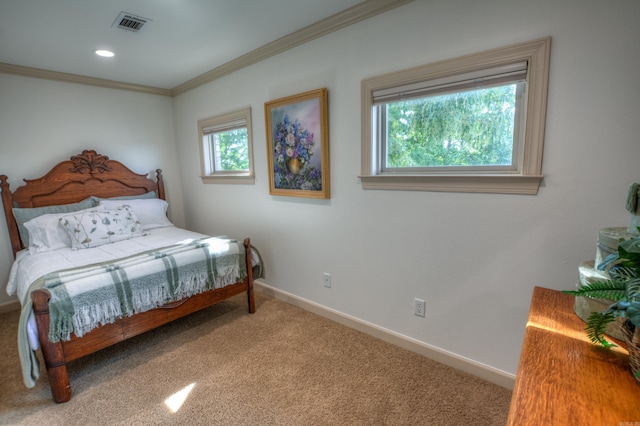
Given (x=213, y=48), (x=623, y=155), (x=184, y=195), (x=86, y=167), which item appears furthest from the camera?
(x=184, y=195)

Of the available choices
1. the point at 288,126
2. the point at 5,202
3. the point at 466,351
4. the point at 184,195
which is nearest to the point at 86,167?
the point at 5,202

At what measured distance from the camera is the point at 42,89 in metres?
3.02

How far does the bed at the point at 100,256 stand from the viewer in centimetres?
174

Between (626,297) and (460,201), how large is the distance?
107 centimetres

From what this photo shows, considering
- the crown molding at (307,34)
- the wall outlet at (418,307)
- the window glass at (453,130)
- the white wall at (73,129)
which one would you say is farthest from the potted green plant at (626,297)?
the white wall at (73,129)

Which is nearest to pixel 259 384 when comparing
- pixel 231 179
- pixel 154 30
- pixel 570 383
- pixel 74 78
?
pixel 570 383

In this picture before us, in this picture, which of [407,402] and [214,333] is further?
[214,333]

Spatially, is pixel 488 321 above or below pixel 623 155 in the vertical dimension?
below

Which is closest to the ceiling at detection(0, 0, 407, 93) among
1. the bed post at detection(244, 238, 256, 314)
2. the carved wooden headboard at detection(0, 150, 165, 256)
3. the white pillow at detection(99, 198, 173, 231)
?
the carved wooden headboard at detection(0, 150, 165, 256)

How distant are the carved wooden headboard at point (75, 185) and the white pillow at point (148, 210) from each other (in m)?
0.26

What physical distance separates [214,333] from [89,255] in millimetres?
1207

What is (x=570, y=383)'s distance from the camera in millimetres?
809

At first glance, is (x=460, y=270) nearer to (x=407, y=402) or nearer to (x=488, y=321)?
(x=488, y=321)

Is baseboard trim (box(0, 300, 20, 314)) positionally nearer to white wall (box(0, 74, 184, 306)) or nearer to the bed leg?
white wall (box(0, 74, 184, 306))
